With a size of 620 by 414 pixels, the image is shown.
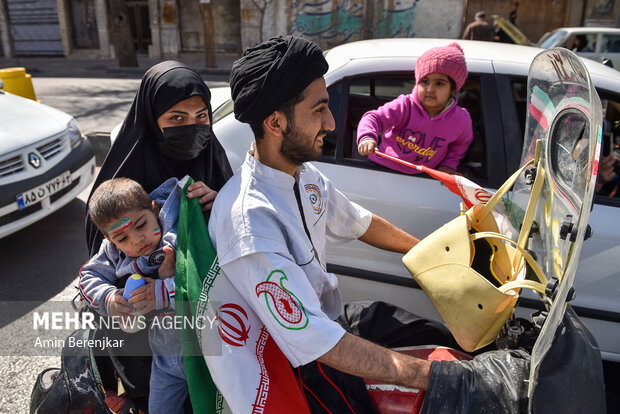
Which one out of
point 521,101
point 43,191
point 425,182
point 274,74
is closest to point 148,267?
point 274,74

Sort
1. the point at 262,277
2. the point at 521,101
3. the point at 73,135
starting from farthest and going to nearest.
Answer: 1. the point at 73,135
2. the point at 521,101
3. the point at 262,277

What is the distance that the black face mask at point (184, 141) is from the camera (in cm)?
188

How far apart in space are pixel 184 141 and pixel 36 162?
8.30ft

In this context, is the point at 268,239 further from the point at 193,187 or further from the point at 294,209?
the point at 193,187

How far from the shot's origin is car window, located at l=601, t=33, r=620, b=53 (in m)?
10.1

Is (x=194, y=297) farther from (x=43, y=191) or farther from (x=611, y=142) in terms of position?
(x=43, y=191)

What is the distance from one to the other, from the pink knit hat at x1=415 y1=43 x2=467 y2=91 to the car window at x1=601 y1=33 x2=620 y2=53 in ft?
31.8

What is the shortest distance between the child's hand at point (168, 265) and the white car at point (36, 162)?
2.54 m

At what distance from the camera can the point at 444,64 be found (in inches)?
92.7

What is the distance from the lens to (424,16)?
16.9 metres

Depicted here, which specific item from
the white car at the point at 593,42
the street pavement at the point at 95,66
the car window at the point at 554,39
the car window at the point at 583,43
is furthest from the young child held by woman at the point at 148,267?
the street pavement at the point at 95,66

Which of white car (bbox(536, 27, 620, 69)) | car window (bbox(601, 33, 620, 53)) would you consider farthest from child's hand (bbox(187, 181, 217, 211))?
car window (bbox(601, 33, 620, 53))

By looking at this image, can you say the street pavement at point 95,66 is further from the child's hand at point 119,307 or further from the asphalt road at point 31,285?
the child's hand at point 119,307

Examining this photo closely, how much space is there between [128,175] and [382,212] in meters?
1.21
